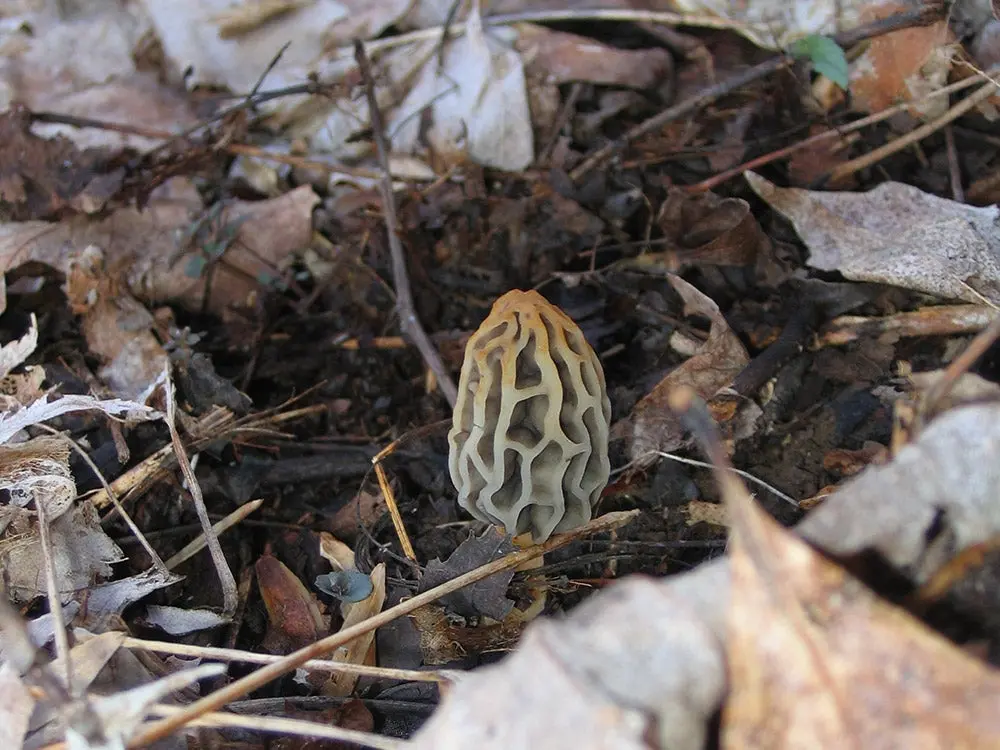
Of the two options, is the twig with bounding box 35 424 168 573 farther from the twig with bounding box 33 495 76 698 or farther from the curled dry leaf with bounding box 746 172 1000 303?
the curled dry leaf with bounding box 746 172 1000 303

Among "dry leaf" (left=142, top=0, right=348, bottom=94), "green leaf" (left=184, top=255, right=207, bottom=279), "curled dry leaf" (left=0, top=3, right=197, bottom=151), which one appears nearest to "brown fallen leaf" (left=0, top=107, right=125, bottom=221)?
"curled dry leaf" (left=0, top=3, right=197, bottom=151)

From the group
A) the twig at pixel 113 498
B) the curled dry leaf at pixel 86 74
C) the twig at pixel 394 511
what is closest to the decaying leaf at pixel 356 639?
the twig at pixel 394 511

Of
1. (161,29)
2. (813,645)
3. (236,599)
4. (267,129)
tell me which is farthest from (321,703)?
(161,29)

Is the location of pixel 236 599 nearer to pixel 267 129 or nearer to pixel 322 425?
pixel 322 425

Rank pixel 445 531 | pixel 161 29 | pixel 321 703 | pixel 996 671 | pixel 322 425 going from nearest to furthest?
pixel 996 671 < pixel 321 703 < pixel 445 531 < pixel 322 425 < pixel 161 29

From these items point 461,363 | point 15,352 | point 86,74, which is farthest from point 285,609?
point 86,74

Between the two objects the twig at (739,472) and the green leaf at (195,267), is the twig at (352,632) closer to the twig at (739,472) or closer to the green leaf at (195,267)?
the twig at (739,472)
